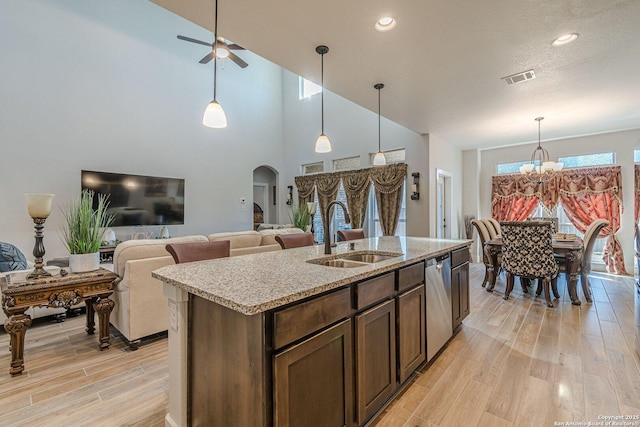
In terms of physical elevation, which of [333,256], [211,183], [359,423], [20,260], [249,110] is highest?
[249,110]

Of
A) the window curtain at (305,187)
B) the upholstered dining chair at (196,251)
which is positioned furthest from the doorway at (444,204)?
the upholstered dining chair at (196,251)

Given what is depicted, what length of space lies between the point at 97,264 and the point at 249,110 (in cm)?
592

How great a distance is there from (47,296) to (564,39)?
192 inches

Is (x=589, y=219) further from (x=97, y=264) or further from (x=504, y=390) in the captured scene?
(x=97, y=264)

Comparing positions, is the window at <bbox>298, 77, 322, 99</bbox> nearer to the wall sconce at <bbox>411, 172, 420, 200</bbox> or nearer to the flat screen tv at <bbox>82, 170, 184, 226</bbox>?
the wall sconce at <bbox>411, 172, 420, 200</bbox>

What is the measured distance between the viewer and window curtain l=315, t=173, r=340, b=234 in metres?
7.09

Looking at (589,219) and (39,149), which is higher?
(39,149)

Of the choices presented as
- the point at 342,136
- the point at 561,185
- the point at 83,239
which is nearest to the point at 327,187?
the point at 342,136

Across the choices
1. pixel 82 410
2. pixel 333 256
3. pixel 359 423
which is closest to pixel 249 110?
pixel 333 256

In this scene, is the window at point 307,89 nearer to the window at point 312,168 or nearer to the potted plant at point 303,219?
the window at point 312,168

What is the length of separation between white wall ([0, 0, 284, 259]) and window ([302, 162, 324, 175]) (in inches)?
51.7

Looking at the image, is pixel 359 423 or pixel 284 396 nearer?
pixel 284 396

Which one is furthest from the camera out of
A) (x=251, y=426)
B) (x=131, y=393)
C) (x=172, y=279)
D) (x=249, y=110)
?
(x=249, y=110)

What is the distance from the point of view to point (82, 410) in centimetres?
183
